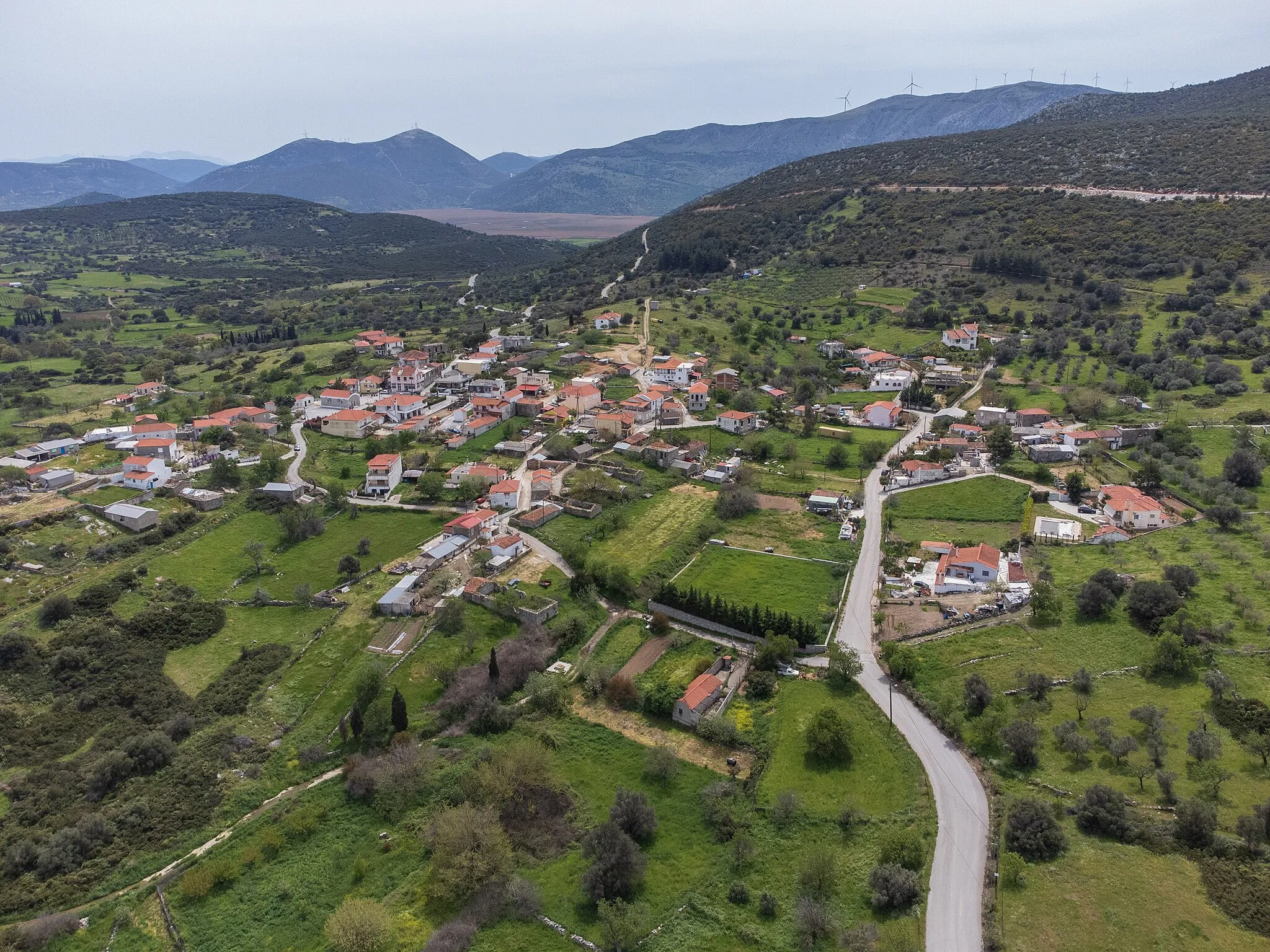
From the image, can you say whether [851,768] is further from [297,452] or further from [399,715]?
[297,452]

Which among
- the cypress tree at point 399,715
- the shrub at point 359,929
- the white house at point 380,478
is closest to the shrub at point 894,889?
the shrub at point 359,929

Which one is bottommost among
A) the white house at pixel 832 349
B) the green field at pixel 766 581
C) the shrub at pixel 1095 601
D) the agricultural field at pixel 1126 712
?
the green field at pixel 766 581

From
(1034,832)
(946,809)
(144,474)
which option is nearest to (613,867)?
(946,809)

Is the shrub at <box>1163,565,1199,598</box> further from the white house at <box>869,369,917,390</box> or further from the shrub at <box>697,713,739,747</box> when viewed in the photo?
the white house at <box>869,369,917,390</box>

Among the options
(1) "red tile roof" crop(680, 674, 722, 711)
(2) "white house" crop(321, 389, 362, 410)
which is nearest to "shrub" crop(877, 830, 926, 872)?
(1) "red tile roof" crop(680, 674, 722, 711)

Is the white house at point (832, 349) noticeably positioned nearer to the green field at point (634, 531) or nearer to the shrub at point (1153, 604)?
the green field at point (634, 531)

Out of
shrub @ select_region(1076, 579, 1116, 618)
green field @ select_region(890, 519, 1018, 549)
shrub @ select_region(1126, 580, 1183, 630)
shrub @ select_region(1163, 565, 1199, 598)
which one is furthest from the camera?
green field @ select_region(890, 519, 1018, 549)

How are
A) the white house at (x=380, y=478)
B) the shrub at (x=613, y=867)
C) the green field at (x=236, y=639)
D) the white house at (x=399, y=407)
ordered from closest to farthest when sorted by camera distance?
the shrub at (x=613, y=867)
the green field at (x=236, y=639)
the white house at (x=380, y=478)
the white house at (x=399, y=407)

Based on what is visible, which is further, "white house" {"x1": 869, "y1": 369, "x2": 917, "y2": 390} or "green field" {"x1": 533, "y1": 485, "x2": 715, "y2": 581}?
"white house" {"x1": 869, "y1": 369, "x2": 917, "y2": 390}
